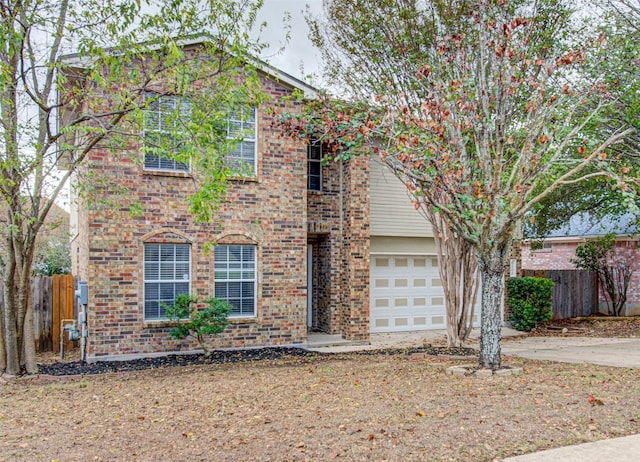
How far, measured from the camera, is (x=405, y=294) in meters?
16.1

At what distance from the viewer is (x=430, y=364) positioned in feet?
33.4

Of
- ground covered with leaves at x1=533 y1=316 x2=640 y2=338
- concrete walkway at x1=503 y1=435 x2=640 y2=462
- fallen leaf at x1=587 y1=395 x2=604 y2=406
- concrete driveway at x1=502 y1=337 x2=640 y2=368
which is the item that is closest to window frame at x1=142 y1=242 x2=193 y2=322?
concrete driveway at x1=502 y1=337 x2=640 y2=368

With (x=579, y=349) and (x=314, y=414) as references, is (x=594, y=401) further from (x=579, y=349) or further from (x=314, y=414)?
(x=579, y=349)

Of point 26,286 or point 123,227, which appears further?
point 123,227

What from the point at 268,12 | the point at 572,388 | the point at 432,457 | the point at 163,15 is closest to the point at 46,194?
the point at 163,15

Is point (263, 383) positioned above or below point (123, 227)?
below

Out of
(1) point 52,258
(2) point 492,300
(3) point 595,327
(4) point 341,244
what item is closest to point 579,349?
(2) point 492,300

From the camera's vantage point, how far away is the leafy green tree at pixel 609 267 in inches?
809

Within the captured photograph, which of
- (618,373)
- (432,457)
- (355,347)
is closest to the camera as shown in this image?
(432,457)

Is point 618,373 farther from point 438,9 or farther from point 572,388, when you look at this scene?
point 438,9

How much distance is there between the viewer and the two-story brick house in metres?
11.4

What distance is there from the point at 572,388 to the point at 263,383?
4.26m

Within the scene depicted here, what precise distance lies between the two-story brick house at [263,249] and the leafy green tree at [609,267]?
27.0 feet

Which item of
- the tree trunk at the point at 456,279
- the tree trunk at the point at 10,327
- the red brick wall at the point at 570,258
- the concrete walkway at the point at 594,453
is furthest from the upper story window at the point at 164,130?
Answer: the red brick wall at the point at 570,258
